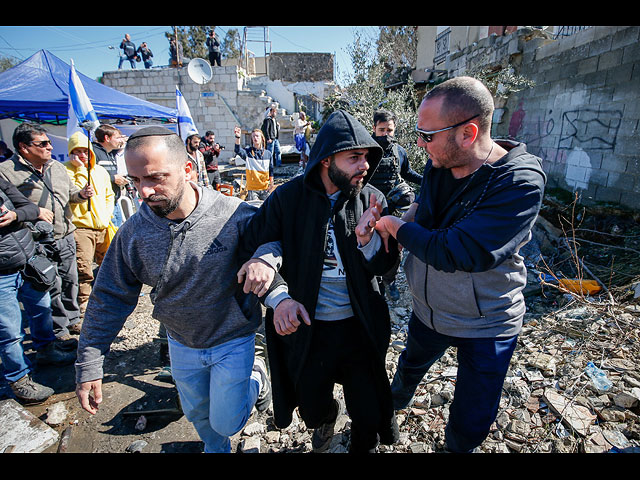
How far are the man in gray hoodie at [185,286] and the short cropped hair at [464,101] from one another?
117cm

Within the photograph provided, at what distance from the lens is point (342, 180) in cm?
186

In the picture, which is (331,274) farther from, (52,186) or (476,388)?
(52,186)

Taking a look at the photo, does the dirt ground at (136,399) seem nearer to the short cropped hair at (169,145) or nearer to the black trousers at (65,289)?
the black trousers at (65,289)

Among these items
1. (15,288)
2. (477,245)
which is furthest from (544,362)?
(15,288)

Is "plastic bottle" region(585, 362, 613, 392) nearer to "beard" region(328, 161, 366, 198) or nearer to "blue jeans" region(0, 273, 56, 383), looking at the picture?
"beard" region(328, 161, 366, 198)

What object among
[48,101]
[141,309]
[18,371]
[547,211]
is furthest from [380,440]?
[48,101]

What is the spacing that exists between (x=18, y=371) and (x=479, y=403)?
3.88 metres

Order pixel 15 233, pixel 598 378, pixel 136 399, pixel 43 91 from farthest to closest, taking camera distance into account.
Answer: pixel 43 91
pixel 136 399
pixel 15 233
pixel 598 378

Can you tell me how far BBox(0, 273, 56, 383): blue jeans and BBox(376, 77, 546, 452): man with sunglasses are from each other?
10.8ft

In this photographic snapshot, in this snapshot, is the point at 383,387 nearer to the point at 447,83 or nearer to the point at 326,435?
the point at 326,435

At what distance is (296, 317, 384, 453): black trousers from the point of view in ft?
6.41

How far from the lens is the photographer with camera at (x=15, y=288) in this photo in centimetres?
276

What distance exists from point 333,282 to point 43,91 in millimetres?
8105

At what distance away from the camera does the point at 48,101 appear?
6402 mm
